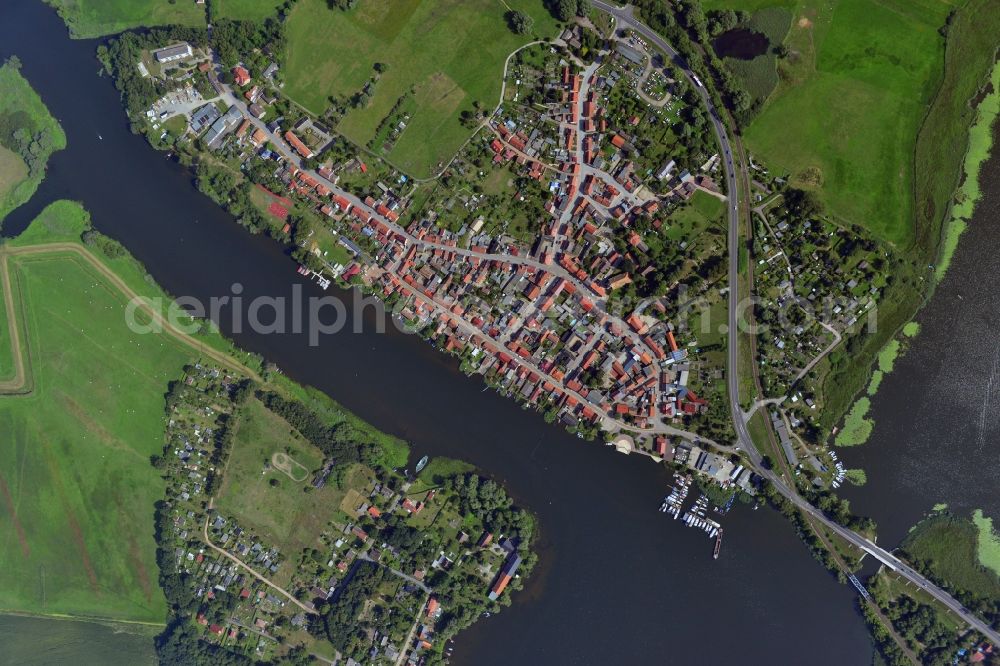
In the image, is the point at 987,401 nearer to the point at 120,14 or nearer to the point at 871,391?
the point at 871,391

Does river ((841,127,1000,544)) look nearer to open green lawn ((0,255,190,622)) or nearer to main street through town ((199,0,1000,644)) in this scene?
main street through town ((199,0,1000,644))

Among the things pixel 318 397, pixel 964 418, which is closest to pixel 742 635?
pixel 964 418

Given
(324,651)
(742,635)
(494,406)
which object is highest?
(494,406)

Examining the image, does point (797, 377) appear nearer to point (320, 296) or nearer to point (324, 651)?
point (320, 296)

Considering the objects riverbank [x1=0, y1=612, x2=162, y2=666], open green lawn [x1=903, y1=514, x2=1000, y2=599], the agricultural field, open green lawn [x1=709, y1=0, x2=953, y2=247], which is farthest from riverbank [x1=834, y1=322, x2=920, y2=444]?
the agricultural field

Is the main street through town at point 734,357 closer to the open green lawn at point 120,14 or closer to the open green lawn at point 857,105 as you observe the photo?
the open green lawn at point 857,105

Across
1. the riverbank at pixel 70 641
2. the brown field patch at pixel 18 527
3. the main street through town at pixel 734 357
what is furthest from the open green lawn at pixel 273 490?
the brown field patch at pixel 18 527
